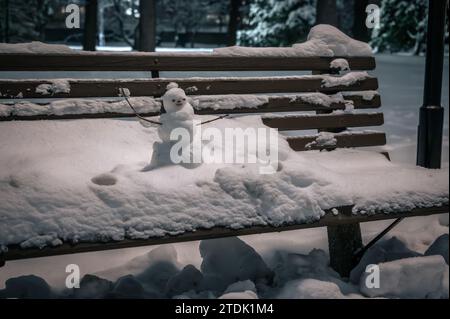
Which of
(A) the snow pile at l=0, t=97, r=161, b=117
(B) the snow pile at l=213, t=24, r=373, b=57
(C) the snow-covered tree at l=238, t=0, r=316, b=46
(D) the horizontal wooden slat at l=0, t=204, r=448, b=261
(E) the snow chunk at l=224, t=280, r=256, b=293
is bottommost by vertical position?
(E) the snow chunk at l=224, t=280, r=256, b=293

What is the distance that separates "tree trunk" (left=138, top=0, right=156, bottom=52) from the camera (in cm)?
988

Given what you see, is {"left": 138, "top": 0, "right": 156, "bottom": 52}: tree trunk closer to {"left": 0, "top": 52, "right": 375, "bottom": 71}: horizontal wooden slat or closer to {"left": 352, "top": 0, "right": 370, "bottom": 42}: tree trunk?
{"left": 352, "top": 0, "right": 370, "bottom": 42}: tree trunk

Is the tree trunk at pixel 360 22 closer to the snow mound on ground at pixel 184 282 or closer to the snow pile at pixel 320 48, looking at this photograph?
the snow pile at pixel 320 48

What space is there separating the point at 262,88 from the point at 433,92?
1.56 metres

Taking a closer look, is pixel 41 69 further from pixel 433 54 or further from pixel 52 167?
pixel 433 54

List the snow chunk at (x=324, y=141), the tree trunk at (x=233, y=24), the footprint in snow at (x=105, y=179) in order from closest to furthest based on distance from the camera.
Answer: the footprint in snow at (x=105, y=179), the snow chunk at (x=324, y=141), the tree trunk at (x=233, y=24)

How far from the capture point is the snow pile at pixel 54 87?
3074 millimetres

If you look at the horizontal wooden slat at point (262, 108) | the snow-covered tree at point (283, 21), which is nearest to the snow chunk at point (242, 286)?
the horizontal wooden slat at point (262, 108)

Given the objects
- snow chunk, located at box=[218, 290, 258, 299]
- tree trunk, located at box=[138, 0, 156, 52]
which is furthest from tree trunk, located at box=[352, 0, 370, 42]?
snow chunk, located at box=[218, 290, 258, 299]

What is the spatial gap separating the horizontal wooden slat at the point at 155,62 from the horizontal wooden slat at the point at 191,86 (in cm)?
11

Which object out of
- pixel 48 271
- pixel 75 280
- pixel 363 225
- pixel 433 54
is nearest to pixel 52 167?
pixel 75 280

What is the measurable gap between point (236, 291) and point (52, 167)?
1.25 m
